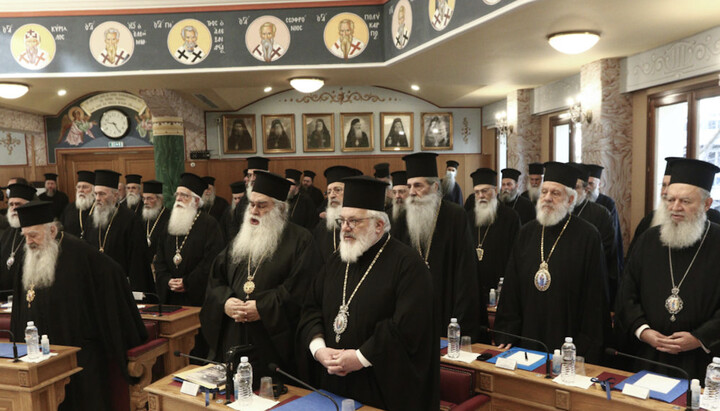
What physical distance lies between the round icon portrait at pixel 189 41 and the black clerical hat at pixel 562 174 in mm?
5919

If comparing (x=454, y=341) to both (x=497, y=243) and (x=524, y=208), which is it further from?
(x=524, y=208)

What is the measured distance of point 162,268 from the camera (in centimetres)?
595

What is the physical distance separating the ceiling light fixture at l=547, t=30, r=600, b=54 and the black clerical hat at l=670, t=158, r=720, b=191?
9.88 ft

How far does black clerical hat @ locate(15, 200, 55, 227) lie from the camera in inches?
161

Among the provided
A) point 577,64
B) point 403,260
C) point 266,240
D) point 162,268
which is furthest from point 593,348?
point 577,64

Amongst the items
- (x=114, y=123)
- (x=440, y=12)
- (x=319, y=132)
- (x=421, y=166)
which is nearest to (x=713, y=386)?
(x=421, y=166)

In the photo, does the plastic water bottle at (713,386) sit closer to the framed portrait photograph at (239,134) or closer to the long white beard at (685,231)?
the long white beard at (685,231)

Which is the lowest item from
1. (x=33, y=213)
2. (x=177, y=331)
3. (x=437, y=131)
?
(x=177, y=331)

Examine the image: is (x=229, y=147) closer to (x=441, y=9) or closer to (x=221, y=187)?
(x=221, y=187)

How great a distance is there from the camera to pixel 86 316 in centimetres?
422

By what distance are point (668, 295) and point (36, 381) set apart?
4257 mm

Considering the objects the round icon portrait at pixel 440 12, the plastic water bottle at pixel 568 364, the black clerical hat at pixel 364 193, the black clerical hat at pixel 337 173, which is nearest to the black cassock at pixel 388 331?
the black clerical hat at pixel 364 193

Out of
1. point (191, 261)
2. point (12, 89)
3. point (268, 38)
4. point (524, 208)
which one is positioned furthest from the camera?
point (12, 89)

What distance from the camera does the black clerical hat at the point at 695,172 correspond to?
138 inches
